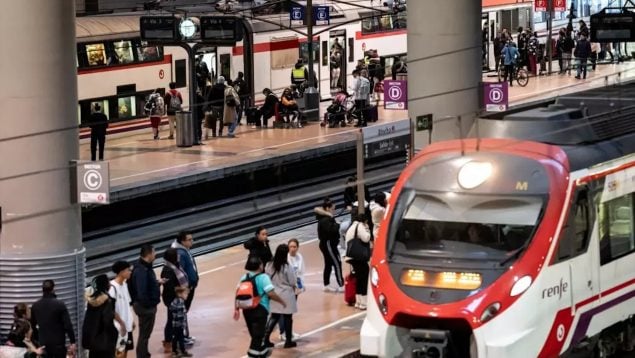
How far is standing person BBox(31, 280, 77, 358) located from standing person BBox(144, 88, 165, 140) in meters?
19.7

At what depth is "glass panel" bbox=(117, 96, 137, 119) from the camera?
115 ft

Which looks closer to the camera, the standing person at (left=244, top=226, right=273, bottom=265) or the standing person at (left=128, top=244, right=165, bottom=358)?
the standing person at (left=128, top=244, right=165, bottom=358)

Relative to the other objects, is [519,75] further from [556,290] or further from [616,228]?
[556,290]

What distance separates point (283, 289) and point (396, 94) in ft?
31.9

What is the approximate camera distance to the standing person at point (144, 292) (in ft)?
52.1

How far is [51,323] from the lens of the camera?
1454 cm

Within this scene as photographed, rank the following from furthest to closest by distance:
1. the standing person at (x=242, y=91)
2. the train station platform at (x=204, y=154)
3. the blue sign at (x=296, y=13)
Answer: the blue sign at (x=296, y=13) → the standing person at (x=242, y=91) → the train station platform at (x=204, y=154)

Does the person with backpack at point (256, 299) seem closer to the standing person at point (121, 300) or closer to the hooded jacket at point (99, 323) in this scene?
the standing person at point (121, 300)

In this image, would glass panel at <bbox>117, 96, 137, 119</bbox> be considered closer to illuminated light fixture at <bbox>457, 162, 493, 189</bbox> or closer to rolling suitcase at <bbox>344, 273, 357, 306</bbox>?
rolling suitcase at <bbox>344, 273, 357, 306</bbox>

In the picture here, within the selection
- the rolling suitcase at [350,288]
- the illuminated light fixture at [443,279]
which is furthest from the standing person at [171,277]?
the illuminated light fixture at [443,279]

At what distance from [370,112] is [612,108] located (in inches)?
803

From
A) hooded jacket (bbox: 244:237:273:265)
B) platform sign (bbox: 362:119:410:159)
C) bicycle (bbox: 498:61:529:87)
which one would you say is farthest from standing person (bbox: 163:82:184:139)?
hooded jacket (bbox: 244:237:273:265)

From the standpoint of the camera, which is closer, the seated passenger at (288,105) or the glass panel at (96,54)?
the glass panel at (96,54)

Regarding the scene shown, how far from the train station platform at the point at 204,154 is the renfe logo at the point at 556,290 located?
561 inches
